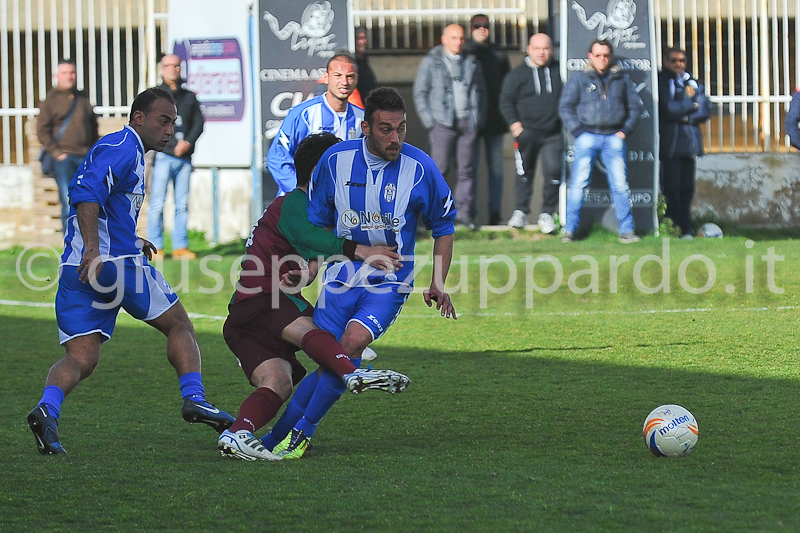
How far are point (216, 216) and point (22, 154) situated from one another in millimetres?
3208

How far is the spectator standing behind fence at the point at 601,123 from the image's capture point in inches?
495

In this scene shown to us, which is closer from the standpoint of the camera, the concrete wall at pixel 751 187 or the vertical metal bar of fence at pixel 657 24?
the vertical metal bar of fence at pixel 657 24

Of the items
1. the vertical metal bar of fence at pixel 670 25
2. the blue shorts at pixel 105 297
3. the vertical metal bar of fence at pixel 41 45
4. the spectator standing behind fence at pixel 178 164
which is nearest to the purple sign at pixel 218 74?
the spectator standing behind fence at pixel 178 164

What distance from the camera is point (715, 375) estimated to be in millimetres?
6410

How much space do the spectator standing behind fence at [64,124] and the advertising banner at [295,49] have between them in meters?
2.19

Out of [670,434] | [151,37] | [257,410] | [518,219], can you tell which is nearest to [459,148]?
[518,219]

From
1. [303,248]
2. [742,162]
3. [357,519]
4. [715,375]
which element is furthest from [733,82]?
[357,519]

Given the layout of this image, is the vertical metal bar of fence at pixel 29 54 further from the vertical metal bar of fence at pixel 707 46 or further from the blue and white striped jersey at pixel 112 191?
the blue and white striped jersey at pixel 112 191

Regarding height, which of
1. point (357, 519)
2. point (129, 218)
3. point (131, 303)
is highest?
point (129, 218)

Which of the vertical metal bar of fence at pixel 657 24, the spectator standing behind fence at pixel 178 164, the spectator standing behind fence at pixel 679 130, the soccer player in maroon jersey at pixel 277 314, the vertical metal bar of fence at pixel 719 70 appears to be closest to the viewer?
the soccer player in maroon jersey at pixel 277 314

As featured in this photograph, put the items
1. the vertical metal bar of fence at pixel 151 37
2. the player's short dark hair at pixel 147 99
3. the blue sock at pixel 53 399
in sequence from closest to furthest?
the blue sock at pixel 53 399 → the player's short dark hair at pixel 147 99 → the vertical metal bar of fence at pixel 151 37

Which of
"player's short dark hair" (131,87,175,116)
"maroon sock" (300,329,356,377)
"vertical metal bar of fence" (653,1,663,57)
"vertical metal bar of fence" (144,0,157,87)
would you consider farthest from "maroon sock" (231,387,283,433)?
"vertical metal bar of fence" (144,0,157,87)

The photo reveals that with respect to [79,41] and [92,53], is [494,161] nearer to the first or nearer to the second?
[92,53]

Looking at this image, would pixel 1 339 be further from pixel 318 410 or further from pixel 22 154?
pixel 22 154
